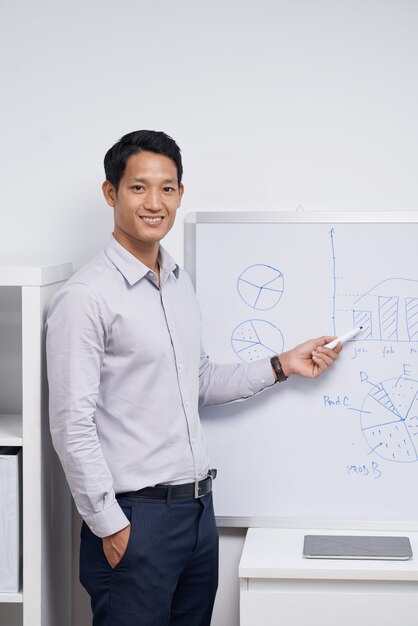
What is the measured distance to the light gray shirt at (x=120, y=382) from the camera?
164 centimetres

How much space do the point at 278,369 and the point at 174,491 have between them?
17.5 inches

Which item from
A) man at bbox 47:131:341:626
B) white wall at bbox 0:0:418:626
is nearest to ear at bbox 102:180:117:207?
man at bbox 47:131:341:626

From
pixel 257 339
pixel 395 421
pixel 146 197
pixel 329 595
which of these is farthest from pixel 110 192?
A: pixel 329 595

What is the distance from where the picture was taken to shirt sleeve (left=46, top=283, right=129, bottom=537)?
1.63 meters

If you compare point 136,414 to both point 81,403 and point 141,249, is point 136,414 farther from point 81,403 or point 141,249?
point 141,249

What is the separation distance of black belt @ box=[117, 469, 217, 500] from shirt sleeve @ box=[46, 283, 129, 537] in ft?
0.26

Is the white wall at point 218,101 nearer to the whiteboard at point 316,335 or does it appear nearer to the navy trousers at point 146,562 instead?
the whiteboard at point 316,335

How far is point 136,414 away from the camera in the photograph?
1753 mm

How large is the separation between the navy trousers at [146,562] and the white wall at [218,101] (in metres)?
0.43

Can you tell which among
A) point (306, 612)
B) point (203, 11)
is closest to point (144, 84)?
point (203, 11)

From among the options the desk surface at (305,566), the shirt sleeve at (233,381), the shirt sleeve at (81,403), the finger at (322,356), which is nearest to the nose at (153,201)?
the shirt sleeve at (81,403)

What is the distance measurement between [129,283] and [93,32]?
0.78m

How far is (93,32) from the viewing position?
2133 millimetres

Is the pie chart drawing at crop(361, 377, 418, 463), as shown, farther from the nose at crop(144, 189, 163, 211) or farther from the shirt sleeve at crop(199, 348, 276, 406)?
the nose at crop(144, 189, 163, 211)
